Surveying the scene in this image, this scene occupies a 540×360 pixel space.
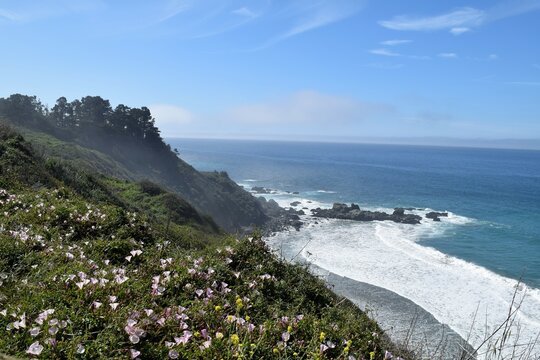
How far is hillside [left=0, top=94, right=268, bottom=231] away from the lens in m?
61.1

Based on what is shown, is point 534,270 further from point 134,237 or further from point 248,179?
point 248,179

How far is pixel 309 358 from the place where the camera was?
466cm

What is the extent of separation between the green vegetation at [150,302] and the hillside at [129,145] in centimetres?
4766

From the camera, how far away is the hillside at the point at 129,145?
6109 cm

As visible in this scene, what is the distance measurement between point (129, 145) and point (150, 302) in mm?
78723

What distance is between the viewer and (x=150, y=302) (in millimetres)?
5516

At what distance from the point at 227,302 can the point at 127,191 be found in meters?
31.6

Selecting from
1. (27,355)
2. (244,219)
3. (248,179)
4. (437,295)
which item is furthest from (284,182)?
(27,355)

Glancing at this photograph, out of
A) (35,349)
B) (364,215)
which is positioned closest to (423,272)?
(364,215)


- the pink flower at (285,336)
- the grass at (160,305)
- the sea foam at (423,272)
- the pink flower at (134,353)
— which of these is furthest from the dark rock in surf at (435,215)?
the pink flower at (134,353)

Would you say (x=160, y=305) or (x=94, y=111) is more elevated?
(x=94, y=111)

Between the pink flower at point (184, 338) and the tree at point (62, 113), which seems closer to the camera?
the pink flower at point (184, 338)

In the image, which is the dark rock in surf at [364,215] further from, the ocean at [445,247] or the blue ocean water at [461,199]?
the blue ocean water at [461,199]

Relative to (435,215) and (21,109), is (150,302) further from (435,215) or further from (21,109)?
(21,109)
